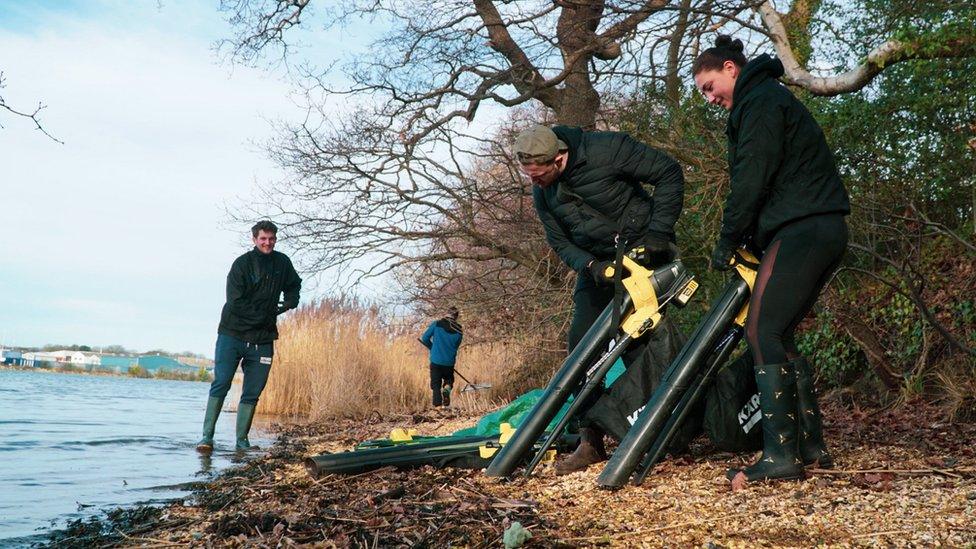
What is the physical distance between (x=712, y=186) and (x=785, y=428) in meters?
5.70

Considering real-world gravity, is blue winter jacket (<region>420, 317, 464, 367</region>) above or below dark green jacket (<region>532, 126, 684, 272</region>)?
below

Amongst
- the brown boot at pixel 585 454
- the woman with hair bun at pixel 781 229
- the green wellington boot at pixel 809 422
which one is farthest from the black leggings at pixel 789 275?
the brown boot at pixel 585 454

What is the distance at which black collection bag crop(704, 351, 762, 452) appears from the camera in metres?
4.35

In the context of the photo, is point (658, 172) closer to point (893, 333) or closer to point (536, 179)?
point (536, 179)

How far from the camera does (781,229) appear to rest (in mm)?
3990

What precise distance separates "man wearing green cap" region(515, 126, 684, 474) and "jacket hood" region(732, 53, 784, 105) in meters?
0.81

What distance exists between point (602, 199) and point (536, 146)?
53cm

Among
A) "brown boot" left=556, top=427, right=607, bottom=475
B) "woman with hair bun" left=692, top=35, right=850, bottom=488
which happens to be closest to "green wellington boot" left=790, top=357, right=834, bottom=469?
"woman with hair bun" left=692, top=35, right=850, bottom=488

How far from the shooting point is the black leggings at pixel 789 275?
391 centimetres

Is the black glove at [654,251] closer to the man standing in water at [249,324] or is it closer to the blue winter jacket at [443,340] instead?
the man standing in water at [249,324]

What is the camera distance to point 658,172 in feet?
16.0

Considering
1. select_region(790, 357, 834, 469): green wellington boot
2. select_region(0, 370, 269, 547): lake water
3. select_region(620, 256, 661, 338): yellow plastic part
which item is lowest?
select_region(0, 370, 269, 547): lake water

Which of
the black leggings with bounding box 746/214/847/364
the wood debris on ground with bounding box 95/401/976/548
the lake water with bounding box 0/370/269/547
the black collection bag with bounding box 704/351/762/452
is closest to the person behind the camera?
the wood debris on ground with bounding box 95/401/976/548

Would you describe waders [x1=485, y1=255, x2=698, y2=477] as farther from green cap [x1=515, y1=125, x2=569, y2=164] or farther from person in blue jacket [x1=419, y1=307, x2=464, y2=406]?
person in blue jacket [x1=419, y1=307, x2=464, y2=406]
